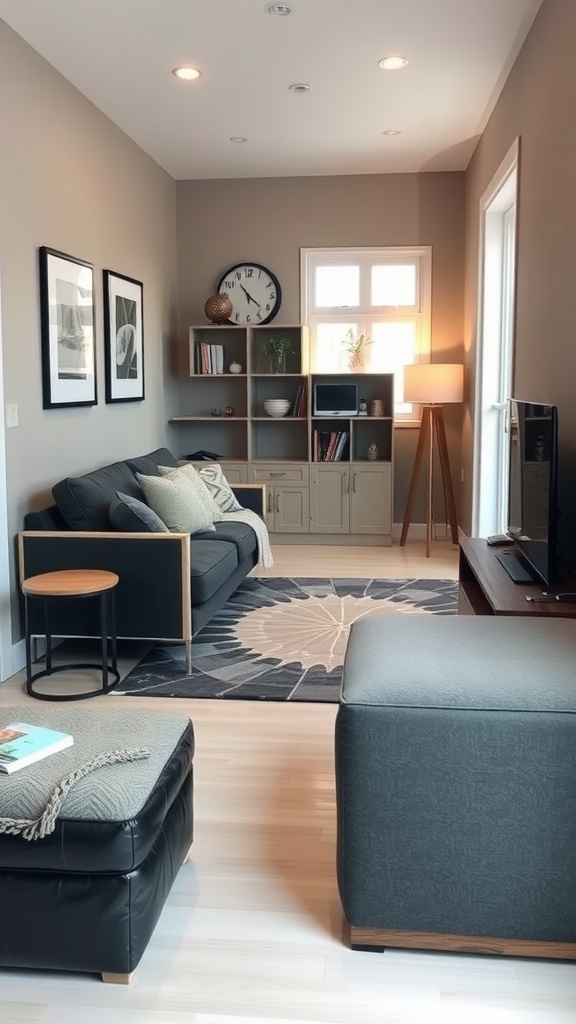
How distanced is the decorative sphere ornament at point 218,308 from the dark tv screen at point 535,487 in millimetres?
3439

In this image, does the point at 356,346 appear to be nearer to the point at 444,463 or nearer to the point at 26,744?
the point at 444,463

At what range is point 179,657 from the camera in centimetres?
404

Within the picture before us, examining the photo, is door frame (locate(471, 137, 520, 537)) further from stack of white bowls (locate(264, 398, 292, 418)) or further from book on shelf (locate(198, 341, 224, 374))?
book on shelf (locate(198, 341, 224, 374))

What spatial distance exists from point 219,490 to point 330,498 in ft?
5.21

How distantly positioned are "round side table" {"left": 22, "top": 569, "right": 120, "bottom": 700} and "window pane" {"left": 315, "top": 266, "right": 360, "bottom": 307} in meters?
3.99

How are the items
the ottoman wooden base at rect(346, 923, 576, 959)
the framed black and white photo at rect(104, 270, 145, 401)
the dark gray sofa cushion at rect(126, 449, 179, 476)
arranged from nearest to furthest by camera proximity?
the ottoman wooden base at rect(346, 923, 576, 959), the dark gray sofa cushion at rect(126, 449, 179, 476), the framed black and white photo at rect(104, 270, 145, 401)

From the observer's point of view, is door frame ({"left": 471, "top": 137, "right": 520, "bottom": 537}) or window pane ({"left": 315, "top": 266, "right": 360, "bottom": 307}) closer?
door frame ({"left": 471, "top": 137, "right": 520, "bottom": 537})

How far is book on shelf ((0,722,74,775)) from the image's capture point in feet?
6.22

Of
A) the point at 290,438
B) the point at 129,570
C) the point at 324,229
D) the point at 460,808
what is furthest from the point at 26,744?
the point at 324,229

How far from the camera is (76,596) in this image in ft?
11.1

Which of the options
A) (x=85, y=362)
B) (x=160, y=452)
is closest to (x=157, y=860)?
(x=85, y=362)

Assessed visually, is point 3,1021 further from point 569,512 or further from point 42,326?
point 42,326

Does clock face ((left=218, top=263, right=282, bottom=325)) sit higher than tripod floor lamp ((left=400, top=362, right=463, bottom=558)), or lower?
higher

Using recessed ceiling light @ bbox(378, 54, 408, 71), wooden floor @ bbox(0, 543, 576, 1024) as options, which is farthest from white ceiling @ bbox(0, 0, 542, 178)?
wooden floor @ bbox(0, 543, 576, 1024)
